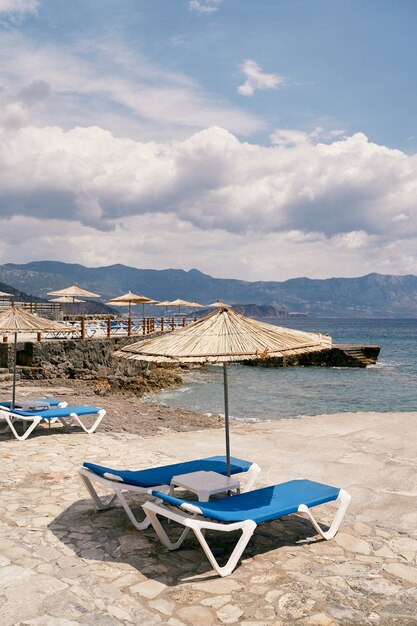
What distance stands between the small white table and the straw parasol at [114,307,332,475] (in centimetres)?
25

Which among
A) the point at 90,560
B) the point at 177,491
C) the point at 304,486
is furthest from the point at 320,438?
the point at 90,560

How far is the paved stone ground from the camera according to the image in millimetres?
3117

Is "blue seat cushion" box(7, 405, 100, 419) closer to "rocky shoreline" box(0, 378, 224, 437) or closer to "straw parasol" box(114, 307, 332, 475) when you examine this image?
"rocky shoreline" box(0, 378, 224, 437)

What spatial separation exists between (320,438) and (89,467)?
4397 mm

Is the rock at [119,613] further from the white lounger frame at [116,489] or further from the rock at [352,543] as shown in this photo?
the rock at [352,543]

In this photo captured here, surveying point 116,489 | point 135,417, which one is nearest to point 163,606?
point 116,489

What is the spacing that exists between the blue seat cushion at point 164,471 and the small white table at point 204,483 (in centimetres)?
13

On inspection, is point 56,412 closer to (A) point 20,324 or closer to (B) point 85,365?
(A) point 20,324

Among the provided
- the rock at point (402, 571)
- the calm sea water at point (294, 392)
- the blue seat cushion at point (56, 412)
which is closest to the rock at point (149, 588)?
the rock at point (402, 571)

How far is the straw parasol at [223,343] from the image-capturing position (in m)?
4.25

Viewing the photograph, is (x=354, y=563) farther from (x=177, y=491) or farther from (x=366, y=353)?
(x=366, y=353)

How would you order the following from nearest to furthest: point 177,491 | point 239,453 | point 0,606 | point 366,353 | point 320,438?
point 0,606 < point 177,491 < point 239,453 < point 320,438 < point 366,353

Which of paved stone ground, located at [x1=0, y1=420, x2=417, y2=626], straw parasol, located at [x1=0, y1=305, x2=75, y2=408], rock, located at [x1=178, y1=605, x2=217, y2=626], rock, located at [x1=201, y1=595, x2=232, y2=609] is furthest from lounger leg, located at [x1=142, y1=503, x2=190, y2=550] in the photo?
straw parasol, located at [x1=0, y1=305, x2=75, y2=408]

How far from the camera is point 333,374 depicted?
3142 centimetres
